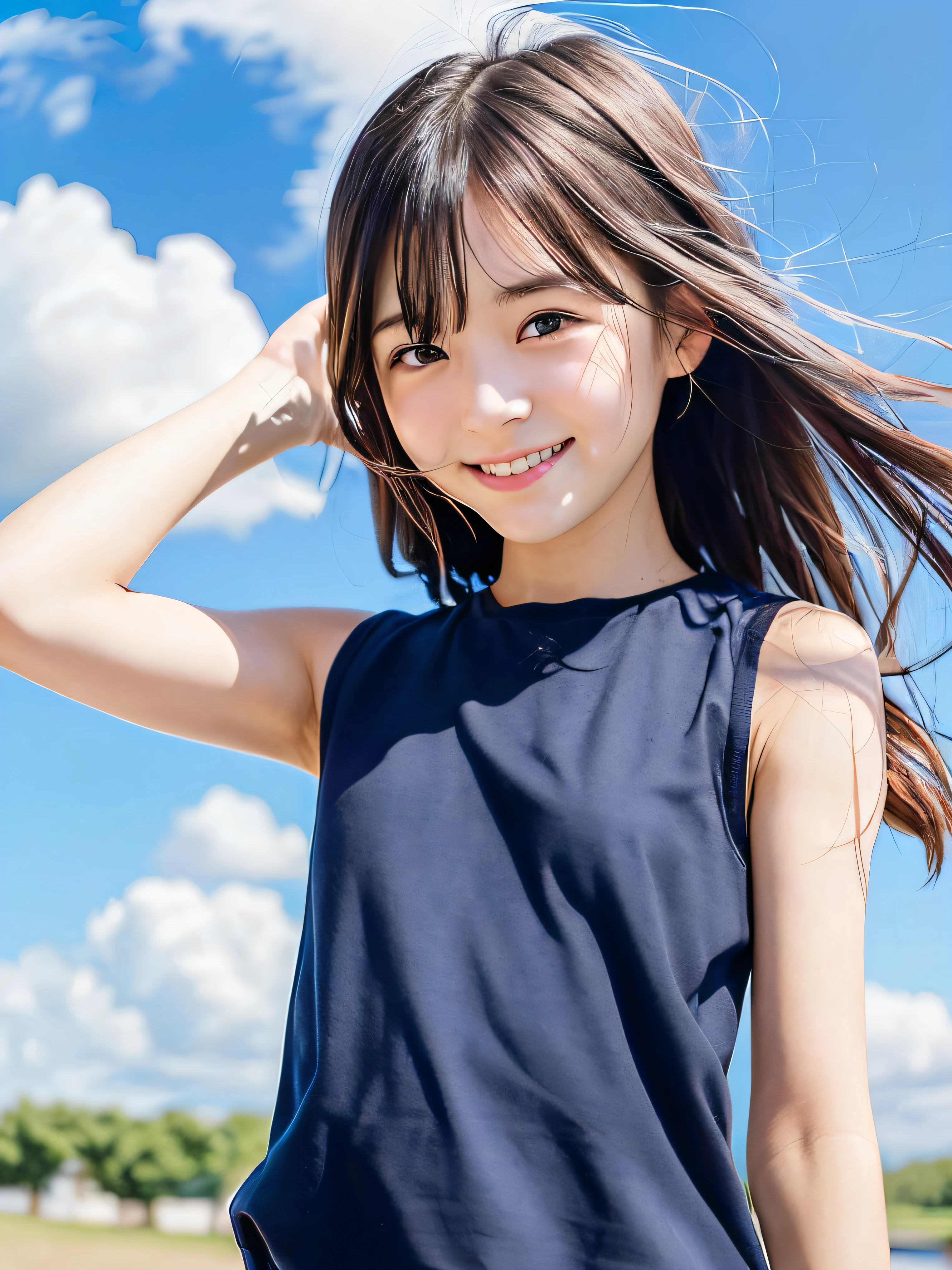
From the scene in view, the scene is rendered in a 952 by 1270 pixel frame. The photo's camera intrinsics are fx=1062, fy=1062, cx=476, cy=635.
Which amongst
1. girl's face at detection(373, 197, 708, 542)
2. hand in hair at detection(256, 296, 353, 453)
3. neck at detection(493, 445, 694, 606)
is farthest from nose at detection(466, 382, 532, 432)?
hand in hair at detection(256, 296, 353, 453)

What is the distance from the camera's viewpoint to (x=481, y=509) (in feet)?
3.41

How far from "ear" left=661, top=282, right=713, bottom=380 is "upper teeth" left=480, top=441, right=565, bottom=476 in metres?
0.18

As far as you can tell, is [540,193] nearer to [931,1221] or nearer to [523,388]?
[523,388]

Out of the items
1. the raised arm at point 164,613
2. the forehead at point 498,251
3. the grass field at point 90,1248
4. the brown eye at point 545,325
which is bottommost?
the grass field at point 90,1248

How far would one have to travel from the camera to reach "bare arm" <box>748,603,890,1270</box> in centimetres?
80

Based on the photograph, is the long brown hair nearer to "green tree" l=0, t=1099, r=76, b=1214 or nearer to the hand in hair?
the hand in hair

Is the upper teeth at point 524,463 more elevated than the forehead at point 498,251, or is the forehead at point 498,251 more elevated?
the forehead at point 498,251

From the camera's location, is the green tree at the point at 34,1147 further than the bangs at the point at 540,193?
Yes

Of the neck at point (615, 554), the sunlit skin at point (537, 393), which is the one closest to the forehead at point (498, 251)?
the sunlit skin at point (537, 393)

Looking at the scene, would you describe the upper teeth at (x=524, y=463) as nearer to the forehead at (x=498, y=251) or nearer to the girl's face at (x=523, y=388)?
the girl's face at (x=523, y=388)

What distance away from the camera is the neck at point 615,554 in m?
1.11

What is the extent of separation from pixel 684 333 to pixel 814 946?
604 mm

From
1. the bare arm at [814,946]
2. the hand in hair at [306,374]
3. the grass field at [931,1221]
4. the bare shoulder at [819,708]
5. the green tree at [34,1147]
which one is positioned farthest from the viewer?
the green tree at [34,1147]

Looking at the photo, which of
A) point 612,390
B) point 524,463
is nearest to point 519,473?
point 524,463
